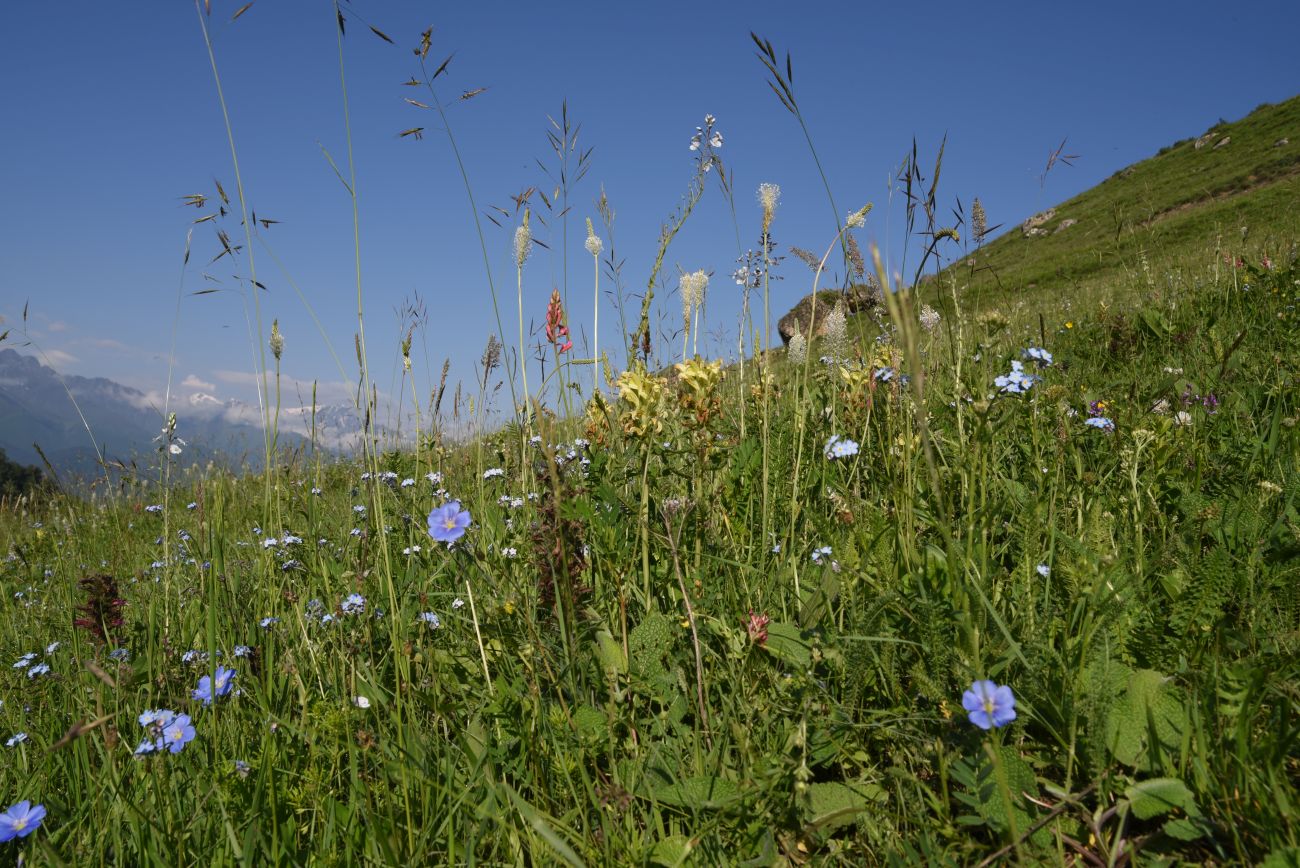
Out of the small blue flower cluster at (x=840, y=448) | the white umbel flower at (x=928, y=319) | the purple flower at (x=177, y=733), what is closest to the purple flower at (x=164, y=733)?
the purple flower at (x=177, y=733)

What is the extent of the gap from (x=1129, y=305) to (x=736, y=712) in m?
6.88

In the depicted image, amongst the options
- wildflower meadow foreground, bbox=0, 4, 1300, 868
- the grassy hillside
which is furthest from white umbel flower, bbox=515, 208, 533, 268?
the grassy hillside

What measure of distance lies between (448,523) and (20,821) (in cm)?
86

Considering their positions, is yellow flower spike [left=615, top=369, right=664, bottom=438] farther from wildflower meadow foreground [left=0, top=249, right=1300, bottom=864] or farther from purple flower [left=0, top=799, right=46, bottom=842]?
purple flower [left=0, top=799, right=46, bottom=842]

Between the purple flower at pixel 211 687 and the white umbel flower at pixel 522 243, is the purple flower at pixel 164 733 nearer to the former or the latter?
the purple flower at pixel 211 687

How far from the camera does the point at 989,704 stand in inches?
37.5

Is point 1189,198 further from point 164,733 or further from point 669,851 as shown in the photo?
point 164,733

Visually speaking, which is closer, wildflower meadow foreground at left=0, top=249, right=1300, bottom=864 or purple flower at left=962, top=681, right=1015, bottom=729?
purple flower at left=962, top=681, right=1015, bottom=729

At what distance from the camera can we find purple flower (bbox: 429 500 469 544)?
1.37 m

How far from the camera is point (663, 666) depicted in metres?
1.66

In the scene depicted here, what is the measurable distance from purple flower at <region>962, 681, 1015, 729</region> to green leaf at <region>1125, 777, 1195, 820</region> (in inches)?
15.2

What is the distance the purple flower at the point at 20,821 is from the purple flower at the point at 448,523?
2.49ft

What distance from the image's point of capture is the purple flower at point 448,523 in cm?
137

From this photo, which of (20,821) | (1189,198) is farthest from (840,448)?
(1189,198)
